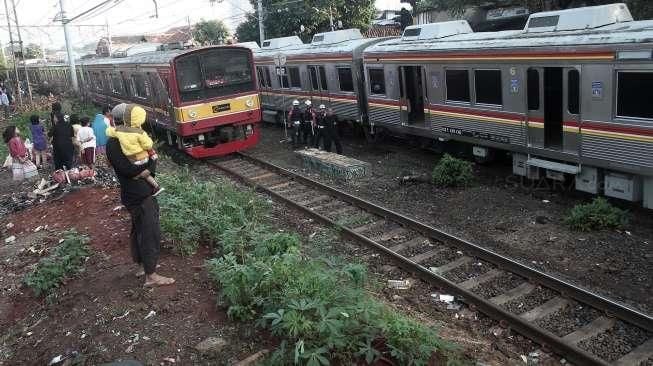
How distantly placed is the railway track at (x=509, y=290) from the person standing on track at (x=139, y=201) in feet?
10.8

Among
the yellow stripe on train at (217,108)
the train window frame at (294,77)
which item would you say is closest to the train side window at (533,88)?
the yellow stripe on train at (217,108)

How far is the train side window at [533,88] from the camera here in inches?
401

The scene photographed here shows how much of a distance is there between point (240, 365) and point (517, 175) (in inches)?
343

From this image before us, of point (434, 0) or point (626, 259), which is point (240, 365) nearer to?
point (626, 259)

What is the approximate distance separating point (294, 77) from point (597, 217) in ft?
42.7

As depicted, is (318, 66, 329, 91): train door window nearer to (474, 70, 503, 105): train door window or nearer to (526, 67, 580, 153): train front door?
(474, 70, 503, 105): train door window

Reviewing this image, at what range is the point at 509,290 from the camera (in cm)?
680

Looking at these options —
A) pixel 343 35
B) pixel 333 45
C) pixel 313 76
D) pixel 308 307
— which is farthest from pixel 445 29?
pixel 308 307

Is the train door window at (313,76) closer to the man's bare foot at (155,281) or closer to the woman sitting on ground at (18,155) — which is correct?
the woman sitting on ground at (18,155)

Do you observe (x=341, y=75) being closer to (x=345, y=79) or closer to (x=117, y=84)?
(x=345, y=79)

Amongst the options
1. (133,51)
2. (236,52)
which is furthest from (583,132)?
(133,51)

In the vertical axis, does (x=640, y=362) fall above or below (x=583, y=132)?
below

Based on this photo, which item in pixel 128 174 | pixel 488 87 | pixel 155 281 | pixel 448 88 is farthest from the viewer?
pixel 448 88

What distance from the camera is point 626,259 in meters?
7.50
